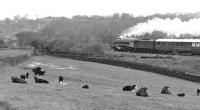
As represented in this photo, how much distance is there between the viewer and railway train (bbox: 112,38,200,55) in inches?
3248

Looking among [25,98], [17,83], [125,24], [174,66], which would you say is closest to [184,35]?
[174,66]

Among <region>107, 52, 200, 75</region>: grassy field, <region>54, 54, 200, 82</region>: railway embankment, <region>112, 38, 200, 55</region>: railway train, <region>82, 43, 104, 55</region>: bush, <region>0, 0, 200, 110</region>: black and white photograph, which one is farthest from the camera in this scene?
<region>82, 43, 104, 55</region>: bush

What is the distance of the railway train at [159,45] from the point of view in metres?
82.5

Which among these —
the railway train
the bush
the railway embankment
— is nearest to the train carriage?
the railway train

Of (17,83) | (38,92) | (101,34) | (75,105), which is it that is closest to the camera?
(75,105)

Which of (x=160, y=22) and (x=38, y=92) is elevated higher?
(x=160, y=22)

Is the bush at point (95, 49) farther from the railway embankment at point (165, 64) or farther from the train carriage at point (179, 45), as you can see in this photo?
the train carriage at point (179, 45)

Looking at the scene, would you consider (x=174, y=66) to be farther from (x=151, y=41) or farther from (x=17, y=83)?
(x=17, y=83)

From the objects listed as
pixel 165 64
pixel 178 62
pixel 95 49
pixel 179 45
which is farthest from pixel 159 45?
pixel 95 49

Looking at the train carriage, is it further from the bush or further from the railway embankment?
the bush

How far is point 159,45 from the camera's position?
91.4 meters

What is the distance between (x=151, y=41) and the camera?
306 ft

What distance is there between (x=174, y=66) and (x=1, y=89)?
46.2 metres

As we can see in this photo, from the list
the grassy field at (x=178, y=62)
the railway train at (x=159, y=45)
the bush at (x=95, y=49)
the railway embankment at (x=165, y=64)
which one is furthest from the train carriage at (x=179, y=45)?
the bush at (x=95, y=49)
